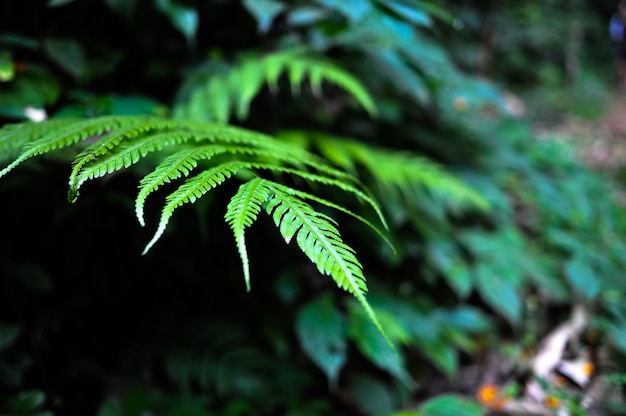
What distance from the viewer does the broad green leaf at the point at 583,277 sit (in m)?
1.55

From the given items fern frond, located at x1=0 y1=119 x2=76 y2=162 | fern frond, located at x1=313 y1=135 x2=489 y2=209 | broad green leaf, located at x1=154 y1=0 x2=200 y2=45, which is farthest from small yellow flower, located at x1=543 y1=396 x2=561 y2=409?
broad green leaf, located at x1=154 y1=0 x2=200 y2=45

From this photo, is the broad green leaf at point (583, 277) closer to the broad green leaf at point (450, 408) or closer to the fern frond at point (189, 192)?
the broad green leaf at point (450, 408)

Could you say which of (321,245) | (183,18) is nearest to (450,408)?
(321,245)

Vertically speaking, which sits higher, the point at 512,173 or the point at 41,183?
the point at 41,183

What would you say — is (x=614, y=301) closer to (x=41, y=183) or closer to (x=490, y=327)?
(x=490, y=327)

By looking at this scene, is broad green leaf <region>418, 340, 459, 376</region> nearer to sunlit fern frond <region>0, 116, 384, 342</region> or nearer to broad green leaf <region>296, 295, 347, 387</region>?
broad green leaf <region>296, 295, 347, 387</region>

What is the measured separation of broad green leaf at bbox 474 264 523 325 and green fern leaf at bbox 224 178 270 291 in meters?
1.36

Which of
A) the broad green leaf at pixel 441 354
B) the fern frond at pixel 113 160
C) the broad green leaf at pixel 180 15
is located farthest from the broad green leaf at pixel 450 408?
the broad green leaf at pixel 180 15

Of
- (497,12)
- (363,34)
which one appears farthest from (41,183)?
(497,12)

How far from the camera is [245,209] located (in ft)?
1.68

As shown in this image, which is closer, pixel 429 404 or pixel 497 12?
pixel 429 404

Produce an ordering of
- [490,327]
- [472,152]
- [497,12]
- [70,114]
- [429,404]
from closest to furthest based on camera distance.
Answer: [70,114]
[429,404]
[490,327]
[472,152]
[497,12]

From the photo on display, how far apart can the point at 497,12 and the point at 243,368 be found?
527 cm

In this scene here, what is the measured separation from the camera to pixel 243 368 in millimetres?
1377
